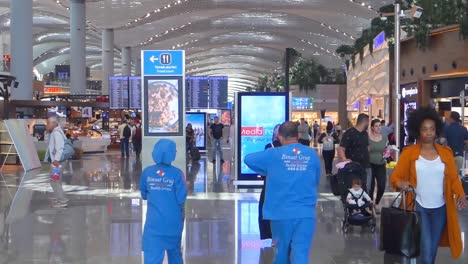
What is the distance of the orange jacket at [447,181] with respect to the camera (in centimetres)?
561

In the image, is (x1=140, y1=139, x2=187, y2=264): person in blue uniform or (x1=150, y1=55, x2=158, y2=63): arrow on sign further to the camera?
(x1=150, y1=55, x2=158, y2=63): arrow on sign

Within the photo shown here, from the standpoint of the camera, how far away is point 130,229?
9.27 m

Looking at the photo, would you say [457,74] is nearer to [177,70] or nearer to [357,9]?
[177,70]

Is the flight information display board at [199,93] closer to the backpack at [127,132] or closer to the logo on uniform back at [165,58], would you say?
the backpack at [127,132]

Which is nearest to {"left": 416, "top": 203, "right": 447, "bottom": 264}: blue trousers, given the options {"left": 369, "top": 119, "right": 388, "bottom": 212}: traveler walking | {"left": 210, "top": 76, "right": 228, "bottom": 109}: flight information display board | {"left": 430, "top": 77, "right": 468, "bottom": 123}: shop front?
{"left": 369, "top": 119, "right": 388, "bottom": 212}: traveler walking

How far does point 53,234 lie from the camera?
8.91 meters

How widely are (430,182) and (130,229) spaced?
4807mm

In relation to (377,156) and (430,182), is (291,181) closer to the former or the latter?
(430,182)

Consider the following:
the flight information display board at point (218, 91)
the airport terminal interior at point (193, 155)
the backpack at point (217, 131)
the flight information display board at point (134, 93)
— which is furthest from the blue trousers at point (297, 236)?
the flight information display board at point (134, 93)

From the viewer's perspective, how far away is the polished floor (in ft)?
24.6

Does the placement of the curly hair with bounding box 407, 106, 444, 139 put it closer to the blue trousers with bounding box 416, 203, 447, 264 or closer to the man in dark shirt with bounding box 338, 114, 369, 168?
the blue trousers with bounding box 416, 203, 447, 264

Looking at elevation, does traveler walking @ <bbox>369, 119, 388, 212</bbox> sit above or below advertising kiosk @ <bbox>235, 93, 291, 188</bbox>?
below

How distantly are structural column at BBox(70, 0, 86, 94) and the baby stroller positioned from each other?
31.3 meters

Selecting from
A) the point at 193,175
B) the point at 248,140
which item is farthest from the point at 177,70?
the point at 193,175
